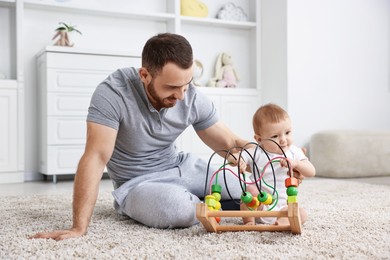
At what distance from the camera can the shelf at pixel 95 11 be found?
3.66 meters

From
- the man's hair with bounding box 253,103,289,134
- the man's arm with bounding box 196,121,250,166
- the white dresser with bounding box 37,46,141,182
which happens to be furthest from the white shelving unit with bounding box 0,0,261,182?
the man's hair with bounding box 253,103,289,134

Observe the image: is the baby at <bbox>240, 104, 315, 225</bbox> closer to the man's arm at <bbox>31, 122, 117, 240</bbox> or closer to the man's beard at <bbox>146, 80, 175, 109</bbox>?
the man's beard at <bbox>146, 80, 175, 109</bbox>

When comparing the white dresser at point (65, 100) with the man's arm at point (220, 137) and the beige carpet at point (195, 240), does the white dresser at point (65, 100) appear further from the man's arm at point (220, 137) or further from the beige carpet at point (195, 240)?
the man's arm at point (220, 137)

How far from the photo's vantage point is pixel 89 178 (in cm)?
147

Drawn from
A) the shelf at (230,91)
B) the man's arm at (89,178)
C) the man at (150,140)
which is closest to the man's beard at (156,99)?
the man at (150,140)

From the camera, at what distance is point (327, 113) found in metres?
4.11

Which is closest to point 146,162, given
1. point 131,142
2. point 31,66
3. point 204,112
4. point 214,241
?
point 131,142

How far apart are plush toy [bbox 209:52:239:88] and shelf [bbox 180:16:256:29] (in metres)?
0.25

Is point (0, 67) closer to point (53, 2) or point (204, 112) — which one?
point (53, 2)

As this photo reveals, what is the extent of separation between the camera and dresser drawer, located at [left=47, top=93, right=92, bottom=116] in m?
3.40

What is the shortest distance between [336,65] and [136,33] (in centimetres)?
163

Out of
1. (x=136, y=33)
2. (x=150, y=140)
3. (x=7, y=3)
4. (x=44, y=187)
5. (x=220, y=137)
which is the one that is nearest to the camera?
(x=150, y=140)

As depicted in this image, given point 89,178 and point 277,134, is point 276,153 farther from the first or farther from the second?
point 89,178

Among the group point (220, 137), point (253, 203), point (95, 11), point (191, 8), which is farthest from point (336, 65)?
point (253, 203)
